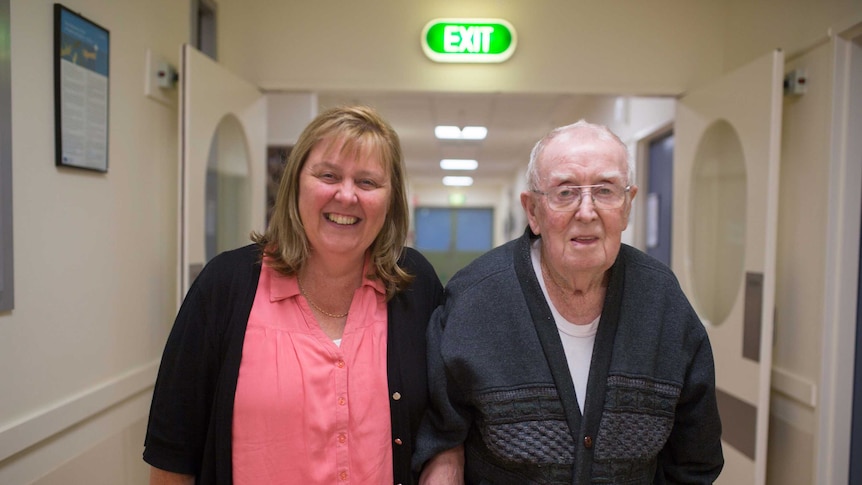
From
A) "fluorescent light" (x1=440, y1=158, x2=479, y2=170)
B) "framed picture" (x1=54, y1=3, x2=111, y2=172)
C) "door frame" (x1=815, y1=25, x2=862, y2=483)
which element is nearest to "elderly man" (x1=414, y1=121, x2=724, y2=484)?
"door frame" (x1=815, y1=25, x2=862, y2=483)

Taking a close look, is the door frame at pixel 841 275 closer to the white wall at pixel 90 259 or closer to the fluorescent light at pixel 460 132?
the white wall at pixel 90 259

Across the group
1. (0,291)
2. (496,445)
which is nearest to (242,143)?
(0,291)

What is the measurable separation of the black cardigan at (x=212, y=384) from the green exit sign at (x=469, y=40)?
194cm

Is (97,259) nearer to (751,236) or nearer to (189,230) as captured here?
(189,230)

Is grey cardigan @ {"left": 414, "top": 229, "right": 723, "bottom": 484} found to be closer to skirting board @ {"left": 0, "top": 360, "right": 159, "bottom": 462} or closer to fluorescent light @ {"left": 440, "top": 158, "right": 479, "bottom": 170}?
skirting board @ {"left": 0, "top": 360, "right": 159, "bottom": 462}

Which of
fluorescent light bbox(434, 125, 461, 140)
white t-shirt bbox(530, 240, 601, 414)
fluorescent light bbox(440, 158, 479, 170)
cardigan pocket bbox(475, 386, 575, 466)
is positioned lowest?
cardigan pocket bbox(475, 386, 575, 466)

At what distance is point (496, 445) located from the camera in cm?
129

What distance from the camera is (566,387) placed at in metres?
1.28

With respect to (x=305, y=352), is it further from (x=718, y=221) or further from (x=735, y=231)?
(x=718, y=221)

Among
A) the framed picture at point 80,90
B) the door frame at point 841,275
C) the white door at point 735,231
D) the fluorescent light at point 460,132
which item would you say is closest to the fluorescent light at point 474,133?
the fluorescent light at point 460,132

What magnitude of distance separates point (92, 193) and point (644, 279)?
69.5 inches

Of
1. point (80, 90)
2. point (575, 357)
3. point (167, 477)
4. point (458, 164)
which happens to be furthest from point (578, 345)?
point (458, 164)

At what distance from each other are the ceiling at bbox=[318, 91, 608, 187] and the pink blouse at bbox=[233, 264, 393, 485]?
1963 mm

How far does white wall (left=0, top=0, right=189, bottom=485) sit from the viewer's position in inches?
63.7
